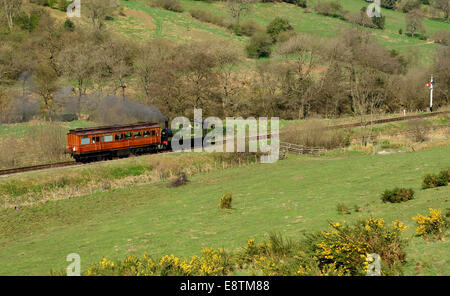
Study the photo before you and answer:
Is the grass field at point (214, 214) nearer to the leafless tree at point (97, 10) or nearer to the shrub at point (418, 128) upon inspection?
the shrub at point (418, 128)

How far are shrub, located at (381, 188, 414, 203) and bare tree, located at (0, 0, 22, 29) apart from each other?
8758 cm

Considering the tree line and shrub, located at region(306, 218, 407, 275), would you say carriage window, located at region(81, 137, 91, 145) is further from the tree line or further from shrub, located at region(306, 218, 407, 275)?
shrub, located at region(306, 218, 407, 275)

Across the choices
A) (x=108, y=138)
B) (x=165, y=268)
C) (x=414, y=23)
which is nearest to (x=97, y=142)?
(x=108, y=138)

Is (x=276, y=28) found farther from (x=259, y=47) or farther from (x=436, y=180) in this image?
(x=436, y=180)

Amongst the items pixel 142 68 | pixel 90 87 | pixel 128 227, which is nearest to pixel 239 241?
pixel 128 227

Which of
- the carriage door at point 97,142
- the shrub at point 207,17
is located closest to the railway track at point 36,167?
the carriage door at point 97,142

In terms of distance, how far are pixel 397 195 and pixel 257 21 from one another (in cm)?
11089

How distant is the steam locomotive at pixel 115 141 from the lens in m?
39.0

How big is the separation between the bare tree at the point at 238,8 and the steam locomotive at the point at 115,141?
87006 mm

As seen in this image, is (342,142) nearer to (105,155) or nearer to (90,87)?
(105,155)

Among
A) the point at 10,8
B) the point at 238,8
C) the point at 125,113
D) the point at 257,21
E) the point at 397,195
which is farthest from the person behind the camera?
the point at 238,8

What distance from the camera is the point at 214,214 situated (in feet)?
82.1

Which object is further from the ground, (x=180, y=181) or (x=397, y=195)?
(x=397, y=195)
